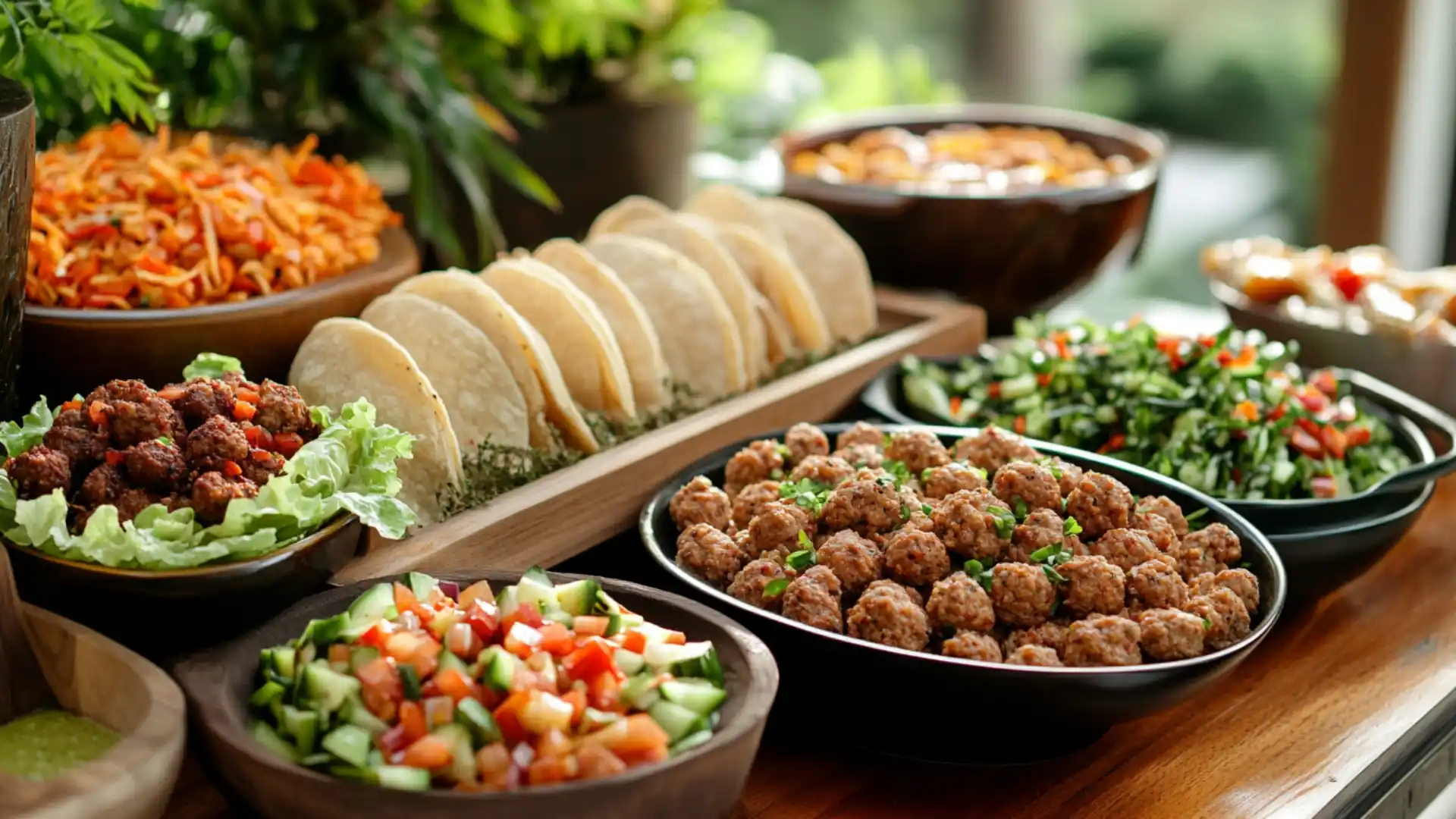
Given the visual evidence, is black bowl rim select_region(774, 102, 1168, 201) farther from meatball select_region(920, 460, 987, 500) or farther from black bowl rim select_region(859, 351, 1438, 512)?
meatball select_region(920, 460, 987, 500)

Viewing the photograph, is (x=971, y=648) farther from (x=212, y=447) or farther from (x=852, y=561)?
(x=212, y=447)

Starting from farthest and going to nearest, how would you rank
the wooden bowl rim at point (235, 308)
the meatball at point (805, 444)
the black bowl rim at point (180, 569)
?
the meatball at point (805, 444) → the wooden bowl rim at point (235, 308) → the black bowl rim at point (180, 569)

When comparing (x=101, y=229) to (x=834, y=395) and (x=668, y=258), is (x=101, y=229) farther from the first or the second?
(x=834, y=395)

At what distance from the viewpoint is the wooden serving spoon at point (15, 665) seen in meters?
1.69

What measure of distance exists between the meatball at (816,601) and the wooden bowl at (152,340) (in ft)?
3.41

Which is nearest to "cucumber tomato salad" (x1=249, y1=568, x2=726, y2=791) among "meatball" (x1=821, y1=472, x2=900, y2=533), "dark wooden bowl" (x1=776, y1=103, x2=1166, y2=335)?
"meatball" (x1=821, y1=472, x2=900, y2=533)

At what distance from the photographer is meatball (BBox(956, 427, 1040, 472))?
230 cm

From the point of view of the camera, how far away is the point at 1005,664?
5.83ft

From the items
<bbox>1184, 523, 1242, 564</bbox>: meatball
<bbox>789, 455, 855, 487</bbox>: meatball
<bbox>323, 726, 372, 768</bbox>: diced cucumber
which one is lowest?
<bbox>1184, 523, 1242, 564</bbox>: meatball

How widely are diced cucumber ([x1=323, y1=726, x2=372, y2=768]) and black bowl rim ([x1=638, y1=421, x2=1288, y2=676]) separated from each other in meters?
0.55

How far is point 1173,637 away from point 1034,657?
0.65 feet

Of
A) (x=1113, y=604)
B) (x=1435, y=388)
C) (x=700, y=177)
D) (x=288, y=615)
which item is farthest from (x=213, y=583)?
(x=700, y=177)

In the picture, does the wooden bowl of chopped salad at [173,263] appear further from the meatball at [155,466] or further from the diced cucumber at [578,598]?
the diced cucumber at [578,598]

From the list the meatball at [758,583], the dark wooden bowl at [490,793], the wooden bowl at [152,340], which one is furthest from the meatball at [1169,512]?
the wooden bowl at [152,340]
